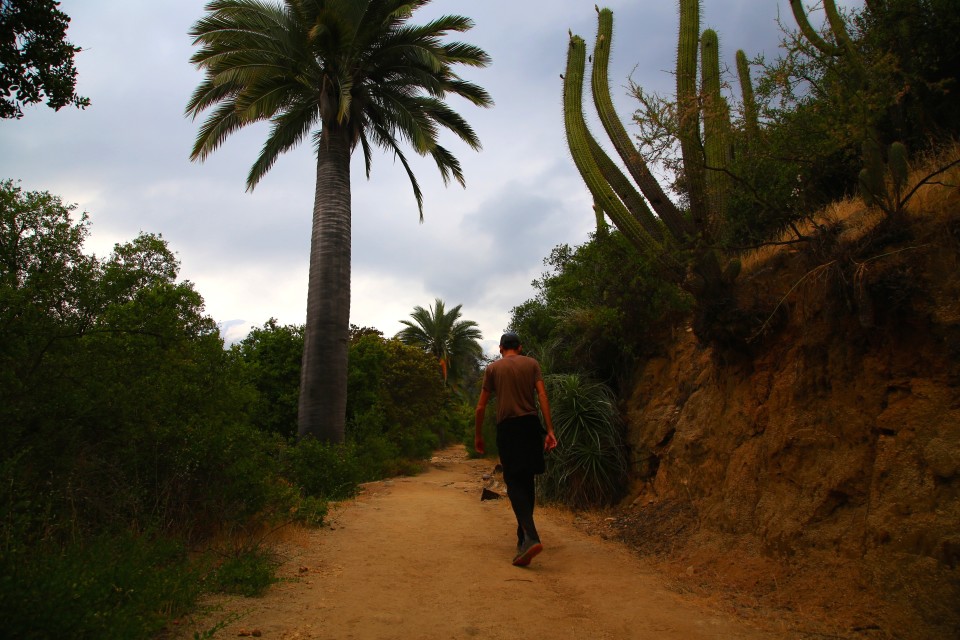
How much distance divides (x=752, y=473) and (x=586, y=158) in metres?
5.47

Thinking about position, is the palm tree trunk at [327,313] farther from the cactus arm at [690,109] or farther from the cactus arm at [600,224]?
the cactus arm at [690,109]

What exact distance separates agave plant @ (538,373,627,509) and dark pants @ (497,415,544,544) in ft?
8.75

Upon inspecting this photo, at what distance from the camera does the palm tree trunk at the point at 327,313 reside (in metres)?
11.3

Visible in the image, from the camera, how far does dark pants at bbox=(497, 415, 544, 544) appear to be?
4.98 m

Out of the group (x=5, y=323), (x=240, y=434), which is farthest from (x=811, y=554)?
Result: (x=5, y=323)

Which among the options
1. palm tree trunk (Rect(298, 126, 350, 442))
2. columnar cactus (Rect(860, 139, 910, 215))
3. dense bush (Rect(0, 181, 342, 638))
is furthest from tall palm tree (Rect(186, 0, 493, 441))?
columnar cactus (Rect(860, 139, 910, 215))

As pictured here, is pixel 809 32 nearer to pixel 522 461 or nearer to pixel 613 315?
pixel 613 315

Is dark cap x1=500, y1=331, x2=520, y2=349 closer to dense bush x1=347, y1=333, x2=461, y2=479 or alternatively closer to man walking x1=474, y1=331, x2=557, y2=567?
man walking x1=474, y1=331, x2=557, y2=567

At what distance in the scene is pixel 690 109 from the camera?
5.86m

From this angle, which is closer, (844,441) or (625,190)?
(844,441)

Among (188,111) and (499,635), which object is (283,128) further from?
(499,635)

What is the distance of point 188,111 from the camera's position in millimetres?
12961

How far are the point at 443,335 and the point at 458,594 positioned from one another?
33.0m

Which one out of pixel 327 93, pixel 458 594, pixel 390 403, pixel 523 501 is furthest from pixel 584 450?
pixel 390 403
